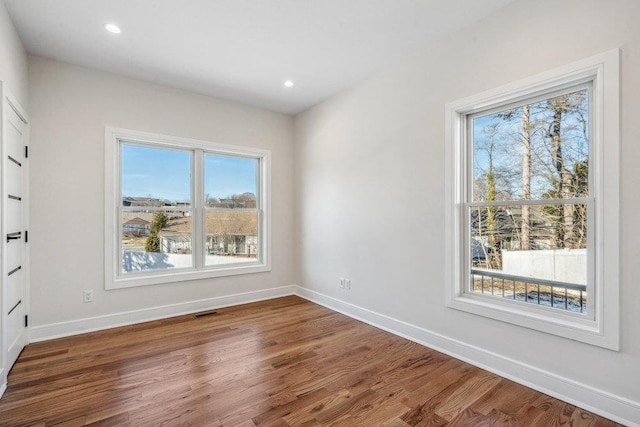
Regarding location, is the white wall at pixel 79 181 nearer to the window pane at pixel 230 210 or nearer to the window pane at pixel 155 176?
the window pane at pixel 155 176

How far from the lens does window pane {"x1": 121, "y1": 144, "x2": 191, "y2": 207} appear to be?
3.67 m

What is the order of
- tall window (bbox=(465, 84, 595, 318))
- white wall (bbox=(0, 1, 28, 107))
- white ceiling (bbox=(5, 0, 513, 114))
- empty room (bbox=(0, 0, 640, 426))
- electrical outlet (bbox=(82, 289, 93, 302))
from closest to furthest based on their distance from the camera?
empty room (bbox=(0, 0, 640, 426)), tall window (bbox=(465, 84, 595, 318)), white wall (bbox=(0, 1, 28, 107)), white ceiling (bbox=(5, 0, 513, 114)), electrical outlet (bbox=(82, 289, 93, 302))

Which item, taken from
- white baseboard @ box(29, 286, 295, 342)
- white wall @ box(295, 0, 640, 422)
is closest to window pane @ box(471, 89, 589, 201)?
white wall @ box(295, 0, 640, 422)

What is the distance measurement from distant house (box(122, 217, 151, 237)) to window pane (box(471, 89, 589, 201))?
144 inches

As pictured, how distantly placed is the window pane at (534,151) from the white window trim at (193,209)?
2.92 m

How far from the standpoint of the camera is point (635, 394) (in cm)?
180

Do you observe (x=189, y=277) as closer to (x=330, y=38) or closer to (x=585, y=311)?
(x=330, y=38)

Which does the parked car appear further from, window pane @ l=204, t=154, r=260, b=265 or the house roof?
the house roof

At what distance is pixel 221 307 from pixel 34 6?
11.4ft

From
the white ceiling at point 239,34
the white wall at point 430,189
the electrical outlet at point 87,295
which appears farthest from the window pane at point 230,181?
the electrical outlet at point 87,295

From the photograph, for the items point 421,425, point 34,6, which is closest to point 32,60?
point 34,6

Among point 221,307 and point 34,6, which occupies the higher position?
point 34,6

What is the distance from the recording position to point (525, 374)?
224cm

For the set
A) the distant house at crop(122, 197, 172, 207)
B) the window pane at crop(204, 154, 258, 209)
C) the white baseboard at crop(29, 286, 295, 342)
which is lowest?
the white baseboard at crop(29, 286, 295, 342)
